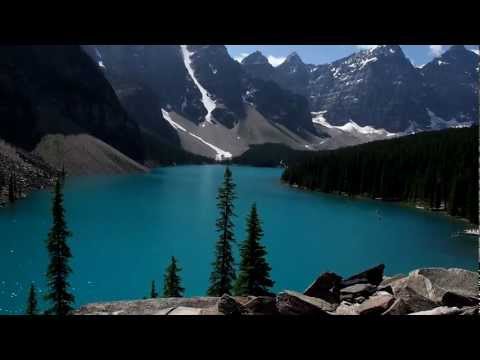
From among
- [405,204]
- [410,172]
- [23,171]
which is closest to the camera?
[405,204]

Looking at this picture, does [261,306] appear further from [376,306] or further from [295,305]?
[376,306]

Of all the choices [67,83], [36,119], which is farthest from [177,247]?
[67,83]

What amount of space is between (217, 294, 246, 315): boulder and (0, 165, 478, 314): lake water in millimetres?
26057

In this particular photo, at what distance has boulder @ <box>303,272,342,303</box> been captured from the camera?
829 cm

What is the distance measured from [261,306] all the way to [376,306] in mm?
1846

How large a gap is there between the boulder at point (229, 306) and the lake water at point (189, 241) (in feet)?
85.5

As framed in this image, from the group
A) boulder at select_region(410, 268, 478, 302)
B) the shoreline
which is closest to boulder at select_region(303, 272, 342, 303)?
Result: boulder at select_region(410, 268, 478, 302)

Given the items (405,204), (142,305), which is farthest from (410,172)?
(142,305)

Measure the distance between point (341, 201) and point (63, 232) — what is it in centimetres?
8152

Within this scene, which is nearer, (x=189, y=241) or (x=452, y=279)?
(x=452, y=279)

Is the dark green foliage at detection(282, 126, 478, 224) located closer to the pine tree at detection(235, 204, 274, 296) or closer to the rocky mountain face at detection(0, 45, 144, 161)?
the pine tree at detection(235, 204, 274, 296)

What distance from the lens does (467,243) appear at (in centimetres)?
5534

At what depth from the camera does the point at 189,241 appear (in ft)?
163
